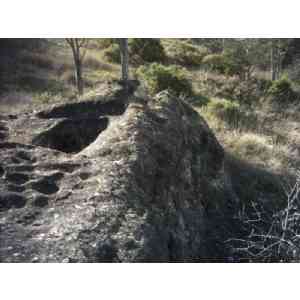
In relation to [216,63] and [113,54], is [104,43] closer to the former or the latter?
[113,54]

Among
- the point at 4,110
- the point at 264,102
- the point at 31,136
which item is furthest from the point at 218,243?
the point at 264,102

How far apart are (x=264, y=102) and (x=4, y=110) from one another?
9.26 metres

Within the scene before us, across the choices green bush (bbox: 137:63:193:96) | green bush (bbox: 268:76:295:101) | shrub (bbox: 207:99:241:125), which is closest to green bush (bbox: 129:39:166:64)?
green bush (bbox: 137:63:193:96)

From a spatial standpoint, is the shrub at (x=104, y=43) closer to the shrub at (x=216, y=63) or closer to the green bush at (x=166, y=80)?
the shrub at (x=216, y=63)

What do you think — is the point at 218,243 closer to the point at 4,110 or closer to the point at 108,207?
the point at 108,207

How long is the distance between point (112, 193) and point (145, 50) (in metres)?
19.1

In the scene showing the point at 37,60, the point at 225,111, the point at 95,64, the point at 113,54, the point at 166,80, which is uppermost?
the point at 113,54

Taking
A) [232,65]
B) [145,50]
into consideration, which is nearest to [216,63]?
[232,65]

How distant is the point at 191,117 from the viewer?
7.65 m

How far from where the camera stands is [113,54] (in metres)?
22.3

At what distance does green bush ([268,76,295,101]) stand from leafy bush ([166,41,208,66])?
17.8ft

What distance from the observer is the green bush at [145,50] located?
75.4 feet

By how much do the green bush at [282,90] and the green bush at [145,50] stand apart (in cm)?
596

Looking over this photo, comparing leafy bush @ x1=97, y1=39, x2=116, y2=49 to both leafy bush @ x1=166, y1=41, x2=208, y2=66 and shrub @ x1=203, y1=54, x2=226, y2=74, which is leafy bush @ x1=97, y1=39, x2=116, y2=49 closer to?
leafy bush @ x1=166, y1=41, x2=208, y2=66
